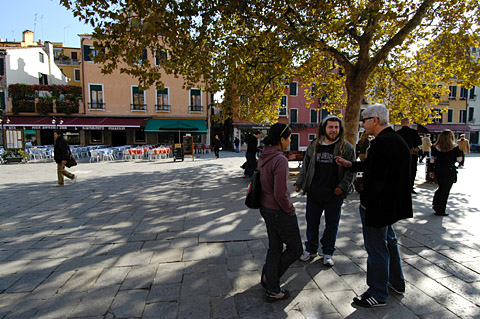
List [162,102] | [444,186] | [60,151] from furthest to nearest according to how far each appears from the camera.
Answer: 1. [162,102]
2. [60,151]
3. [444,186]

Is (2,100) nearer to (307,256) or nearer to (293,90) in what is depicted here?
(293,90)

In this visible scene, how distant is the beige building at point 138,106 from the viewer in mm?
23464

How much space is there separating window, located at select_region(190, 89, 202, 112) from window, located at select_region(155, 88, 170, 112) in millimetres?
2327

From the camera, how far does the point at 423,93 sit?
1080 cm

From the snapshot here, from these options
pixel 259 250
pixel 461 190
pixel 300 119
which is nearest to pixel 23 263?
pixel 259 250

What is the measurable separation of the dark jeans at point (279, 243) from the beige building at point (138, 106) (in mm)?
20586

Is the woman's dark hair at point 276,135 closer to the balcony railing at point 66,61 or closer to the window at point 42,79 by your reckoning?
the window at point 42,79

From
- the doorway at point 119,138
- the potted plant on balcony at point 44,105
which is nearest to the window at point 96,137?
the doorway at point 119,138

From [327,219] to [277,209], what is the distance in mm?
1133

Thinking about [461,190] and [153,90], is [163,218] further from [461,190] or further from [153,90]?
[153,90]

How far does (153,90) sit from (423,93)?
71.6 feet

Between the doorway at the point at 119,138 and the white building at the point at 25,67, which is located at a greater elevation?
the white building at the point at 25,67

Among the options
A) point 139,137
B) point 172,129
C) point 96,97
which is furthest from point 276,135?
point 96,97

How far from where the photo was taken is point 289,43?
7594mm
